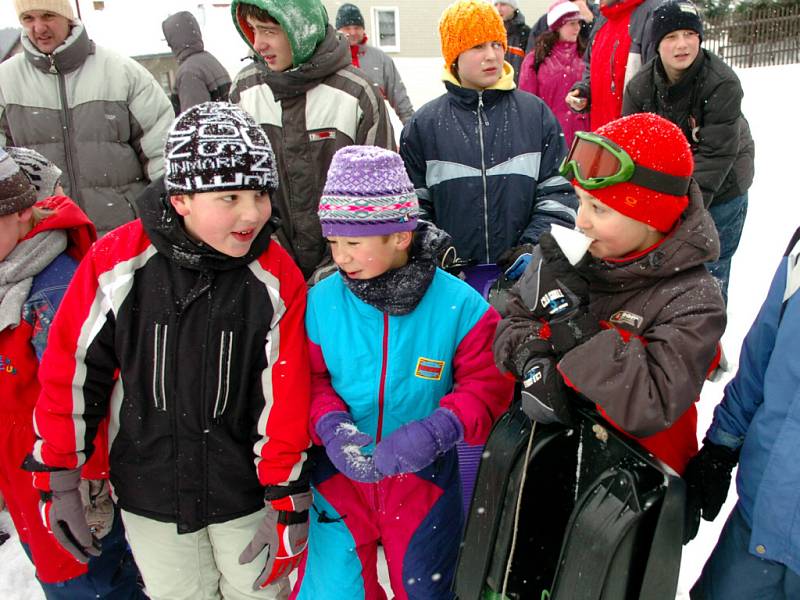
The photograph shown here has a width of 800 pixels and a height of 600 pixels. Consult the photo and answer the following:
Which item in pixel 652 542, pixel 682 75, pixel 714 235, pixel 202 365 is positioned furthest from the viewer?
pixel 682 75

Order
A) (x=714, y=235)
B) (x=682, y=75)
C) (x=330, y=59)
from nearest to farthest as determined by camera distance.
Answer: (x=714, y=235) → (x=330, y=59) → (x=682, y=75)

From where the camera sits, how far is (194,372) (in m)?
2.05

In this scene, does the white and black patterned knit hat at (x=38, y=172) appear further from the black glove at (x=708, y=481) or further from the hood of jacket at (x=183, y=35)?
the hood of jacket at (x=183, y=35)

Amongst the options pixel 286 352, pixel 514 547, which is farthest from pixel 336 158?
pixel 514 547

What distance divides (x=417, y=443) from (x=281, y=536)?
0.56 meters

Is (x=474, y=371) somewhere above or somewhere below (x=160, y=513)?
above

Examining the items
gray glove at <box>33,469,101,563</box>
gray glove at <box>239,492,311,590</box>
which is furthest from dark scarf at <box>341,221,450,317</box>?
gray glove at <box>33,469,101,563</box>

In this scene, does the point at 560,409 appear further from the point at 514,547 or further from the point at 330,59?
the point at 330,59

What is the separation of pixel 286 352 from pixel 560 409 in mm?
886

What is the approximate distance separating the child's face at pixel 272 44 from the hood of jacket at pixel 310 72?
0.05 meters

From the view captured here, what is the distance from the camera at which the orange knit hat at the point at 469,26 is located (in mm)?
2877

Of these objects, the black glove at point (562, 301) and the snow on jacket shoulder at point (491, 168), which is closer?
the black glove at point (562, 301)

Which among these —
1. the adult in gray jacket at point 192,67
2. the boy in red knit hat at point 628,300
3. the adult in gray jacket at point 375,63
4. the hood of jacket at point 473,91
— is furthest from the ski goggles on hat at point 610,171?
the adult in gray jacket at point 375,63

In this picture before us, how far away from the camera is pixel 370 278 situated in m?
2.08
